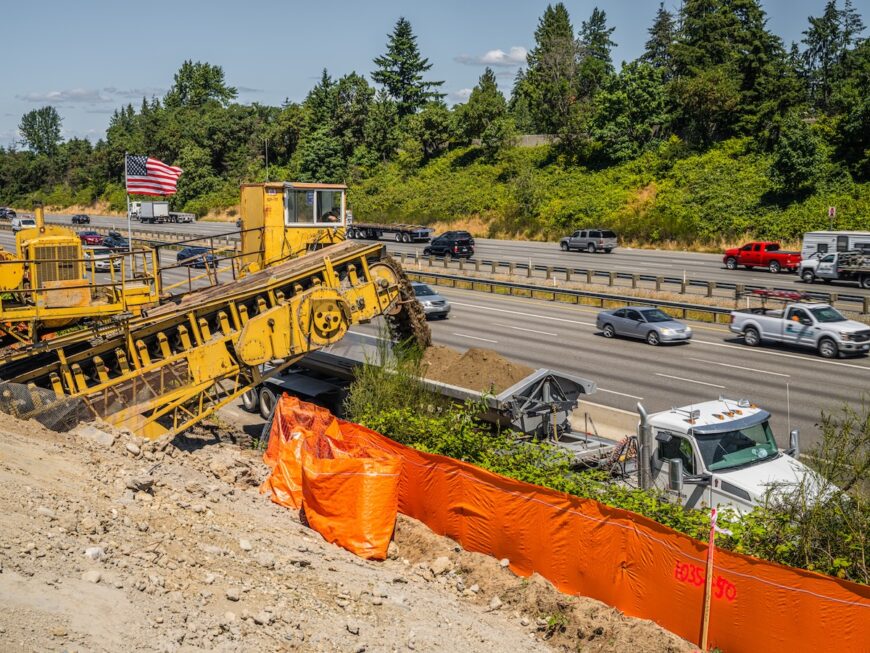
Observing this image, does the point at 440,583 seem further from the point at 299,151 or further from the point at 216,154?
the point at 216,154

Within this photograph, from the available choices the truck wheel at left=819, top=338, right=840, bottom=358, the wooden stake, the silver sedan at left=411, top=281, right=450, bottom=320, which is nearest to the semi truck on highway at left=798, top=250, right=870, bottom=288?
the truck wheel at left=819, top=338, right=840, bottom=358

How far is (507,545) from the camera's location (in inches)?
432

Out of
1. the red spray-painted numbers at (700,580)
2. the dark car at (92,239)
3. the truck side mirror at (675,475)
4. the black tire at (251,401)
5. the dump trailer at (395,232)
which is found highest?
the dump trailer at (395,232)

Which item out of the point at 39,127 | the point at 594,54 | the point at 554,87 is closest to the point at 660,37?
the point at 594,54

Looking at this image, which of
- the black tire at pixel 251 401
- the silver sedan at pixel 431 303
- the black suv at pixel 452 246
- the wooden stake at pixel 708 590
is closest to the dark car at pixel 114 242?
the black suv at pixel 452 246

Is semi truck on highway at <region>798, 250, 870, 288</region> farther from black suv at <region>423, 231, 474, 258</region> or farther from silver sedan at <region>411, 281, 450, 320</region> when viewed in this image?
black suv at <region>423, 231, 474, 258</region>

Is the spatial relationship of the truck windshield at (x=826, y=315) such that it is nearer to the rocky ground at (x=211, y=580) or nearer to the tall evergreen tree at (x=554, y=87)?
the rocky ground at (x=211, y=580)

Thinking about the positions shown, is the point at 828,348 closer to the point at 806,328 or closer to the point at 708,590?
Result: the point at 806,328

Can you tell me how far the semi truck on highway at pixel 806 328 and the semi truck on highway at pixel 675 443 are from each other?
14274mm

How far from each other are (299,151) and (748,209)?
57121 millimetres

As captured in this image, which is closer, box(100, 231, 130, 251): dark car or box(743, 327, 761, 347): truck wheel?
box(743, 327, 761, 347): truck wheel

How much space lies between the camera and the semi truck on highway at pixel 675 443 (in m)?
11.7

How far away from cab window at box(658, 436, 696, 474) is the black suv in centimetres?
4030

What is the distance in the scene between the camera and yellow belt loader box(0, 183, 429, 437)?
1341 centimetres
